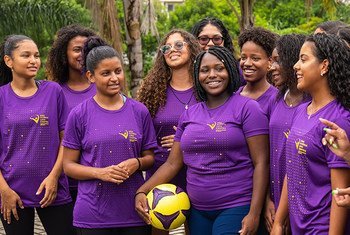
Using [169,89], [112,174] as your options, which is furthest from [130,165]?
[169,89]

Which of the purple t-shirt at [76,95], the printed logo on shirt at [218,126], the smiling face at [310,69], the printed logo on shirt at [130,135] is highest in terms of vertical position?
the smiling face at [310,69]

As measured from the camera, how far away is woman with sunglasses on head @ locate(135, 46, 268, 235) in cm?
488

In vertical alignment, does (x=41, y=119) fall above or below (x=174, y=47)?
below

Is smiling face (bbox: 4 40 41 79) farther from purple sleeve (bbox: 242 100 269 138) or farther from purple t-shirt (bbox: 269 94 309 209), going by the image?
purple t-shirt (bbox: 269 94 309 209)

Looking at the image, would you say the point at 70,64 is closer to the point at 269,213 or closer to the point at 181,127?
the point at 181,127

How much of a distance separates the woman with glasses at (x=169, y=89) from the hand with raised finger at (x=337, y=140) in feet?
6.89

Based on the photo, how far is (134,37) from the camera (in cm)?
1310

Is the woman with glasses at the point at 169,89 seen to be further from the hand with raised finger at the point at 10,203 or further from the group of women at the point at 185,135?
the hand with raised finger at the point at 10,203

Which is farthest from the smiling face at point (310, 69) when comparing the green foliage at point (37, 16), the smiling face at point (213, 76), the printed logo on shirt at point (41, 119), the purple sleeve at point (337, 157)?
the green foliage at point (37, 16)

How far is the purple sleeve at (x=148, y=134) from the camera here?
5523 millimetres

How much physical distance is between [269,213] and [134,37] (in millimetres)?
8482

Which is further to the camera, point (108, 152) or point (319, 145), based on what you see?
point (108, 152)

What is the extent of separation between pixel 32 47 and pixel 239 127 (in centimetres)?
217

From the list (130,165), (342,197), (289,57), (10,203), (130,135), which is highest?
(289,57)
